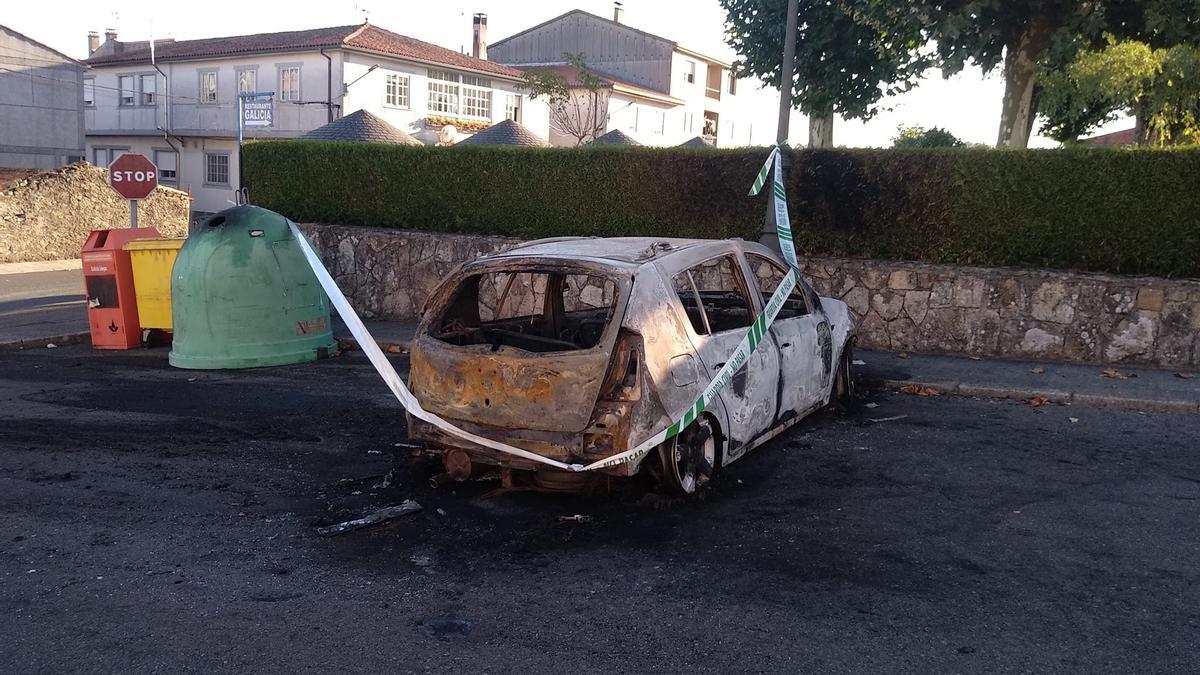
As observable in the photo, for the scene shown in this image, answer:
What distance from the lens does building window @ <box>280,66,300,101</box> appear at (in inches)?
1490

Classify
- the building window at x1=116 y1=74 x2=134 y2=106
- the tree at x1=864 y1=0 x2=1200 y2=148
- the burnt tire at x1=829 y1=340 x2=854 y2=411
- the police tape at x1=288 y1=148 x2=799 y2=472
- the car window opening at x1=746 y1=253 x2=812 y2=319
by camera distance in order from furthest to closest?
1. the building window at x1=116 y1=74 x2=134 y2=106
2. the tree at x1=864 y1=0 x2=1200 y2=148
3. the burnt tire at x1=829 y1=340 x2=854 y2=411
4. the car window opening at x1=746 y1=253 x2=812 y2=319
5. the police tape at x1=288 y1=148 x2=799 y2=472

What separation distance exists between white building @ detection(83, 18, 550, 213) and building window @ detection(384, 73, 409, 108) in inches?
1.8

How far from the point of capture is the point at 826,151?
1223cm

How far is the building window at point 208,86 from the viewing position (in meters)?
41.2

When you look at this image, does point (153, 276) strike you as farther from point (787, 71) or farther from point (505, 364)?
point (787, 71)

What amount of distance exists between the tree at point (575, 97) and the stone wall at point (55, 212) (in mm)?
17656

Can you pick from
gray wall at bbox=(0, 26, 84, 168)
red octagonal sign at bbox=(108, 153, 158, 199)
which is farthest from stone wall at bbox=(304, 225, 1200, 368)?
gray wall at bbox=(0, 26, 84, 168)

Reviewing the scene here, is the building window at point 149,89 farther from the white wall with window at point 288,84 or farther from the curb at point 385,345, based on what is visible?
the curb at point 385,345

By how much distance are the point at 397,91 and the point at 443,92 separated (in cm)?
247

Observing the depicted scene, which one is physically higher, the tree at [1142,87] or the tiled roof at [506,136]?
the tree at [1142,87]

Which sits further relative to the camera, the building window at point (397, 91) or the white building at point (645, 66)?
the white building at point (645, 66)

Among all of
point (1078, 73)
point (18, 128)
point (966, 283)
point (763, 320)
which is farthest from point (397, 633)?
point (18, 128)

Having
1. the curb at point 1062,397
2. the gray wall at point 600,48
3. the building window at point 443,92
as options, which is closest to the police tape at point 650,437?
the curb at point 1062,397

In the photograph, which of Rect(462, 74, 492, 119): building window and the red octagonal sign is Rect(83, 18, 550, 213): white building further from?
the red octagonal sign
